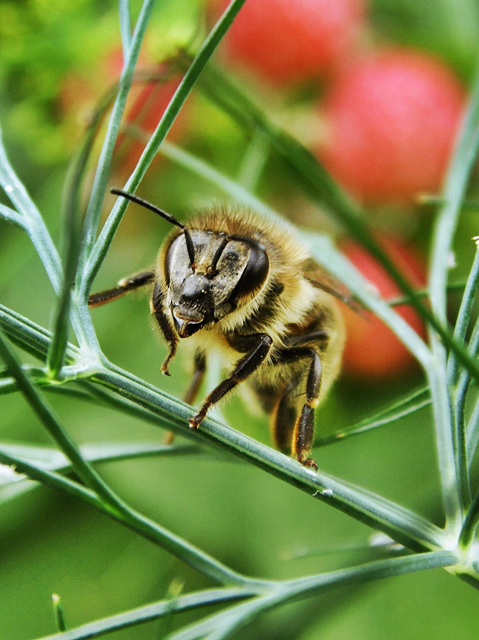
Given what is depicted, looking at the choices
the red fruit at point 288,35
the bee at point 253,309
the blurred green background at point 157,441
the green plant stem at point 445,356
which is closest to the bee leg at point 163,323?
the bee at point 253,309

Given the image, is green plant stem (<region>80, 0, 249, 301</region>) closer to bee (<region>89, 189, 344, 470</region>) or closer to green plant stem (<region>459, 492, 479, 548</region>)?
bee (<region>89, 189, 344, 470</region>)

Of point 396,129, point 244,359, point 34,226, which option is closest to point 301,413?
point 244,359

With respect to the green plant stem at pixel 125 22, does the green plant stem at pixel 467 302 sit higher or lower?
lower

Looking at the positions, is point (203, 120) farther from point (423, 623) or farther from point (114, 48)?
point (423, 623)

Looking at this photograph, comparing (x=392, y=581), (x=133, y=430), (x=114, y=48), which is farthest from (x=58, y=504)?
(x=114, y=48)

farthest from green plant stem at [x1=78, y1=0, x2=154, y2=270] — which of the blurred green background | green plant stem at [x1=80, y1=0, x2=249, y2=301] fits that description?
the blurred green background

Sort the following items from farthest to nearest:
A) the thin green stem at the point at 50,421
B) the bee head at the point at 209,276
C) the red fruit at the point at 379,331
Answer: the red fruit at the point at 379,331
the bee head at the point at 209,276
the thin green stem at the point at 50,421

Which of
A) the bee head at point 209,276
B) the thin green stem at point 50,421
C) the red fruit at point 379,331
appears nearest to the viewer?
the thin green stem at point 50,421

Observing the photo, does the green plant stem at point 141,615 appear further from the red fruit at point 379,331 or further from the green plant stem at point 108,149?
the red fruit at point 379,331
